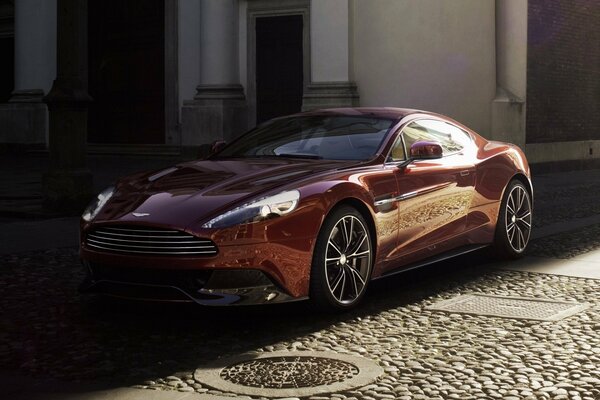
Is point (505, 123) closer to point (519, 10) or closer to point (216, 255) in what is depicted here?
point (519, 10)

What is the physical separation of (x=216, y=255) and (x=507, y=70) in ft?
51.3

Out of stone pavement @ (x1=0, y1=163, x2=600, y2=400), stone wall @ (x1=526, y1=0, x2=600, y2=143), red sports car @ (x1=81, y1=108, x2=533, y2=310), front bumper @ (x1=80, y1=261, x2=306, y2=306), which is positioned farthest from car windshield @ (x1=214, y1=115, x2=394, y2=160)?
stone wall @ (x1=526, y1=0, x2=600, y2=143)

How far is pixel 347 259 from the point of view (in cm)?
629

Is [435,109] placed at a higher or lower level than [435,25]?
lower

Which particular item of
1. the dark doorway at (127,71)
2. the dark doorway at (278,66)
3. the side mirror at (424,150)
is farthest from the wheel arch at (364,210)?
the dark doorway at (127,71)

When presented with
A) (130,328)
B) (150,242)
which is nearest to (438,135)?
(150,242)

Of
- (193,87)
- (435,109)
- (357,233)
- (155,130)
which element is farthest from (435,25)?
(357,233)

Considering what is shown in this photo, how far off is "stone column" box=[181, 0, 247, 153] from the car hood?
15.2 meters

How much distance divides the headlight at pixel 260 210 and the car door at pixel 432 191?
1.12 m

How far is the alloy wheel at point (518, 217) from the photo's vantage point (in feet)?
27.8

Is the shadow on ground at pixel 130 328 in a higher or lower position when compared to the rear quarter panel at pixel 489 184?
lower

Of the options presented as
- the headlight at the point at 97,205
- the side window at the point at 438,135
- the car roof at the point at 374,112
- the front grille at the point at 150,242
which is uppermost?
the car roof at the point at 374,112

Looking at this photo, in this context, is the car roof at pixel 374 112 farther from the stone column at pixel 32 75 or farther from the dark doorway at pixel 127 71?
the stone column at pixel 32 75

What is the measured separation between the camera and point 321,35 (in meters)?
20.8
